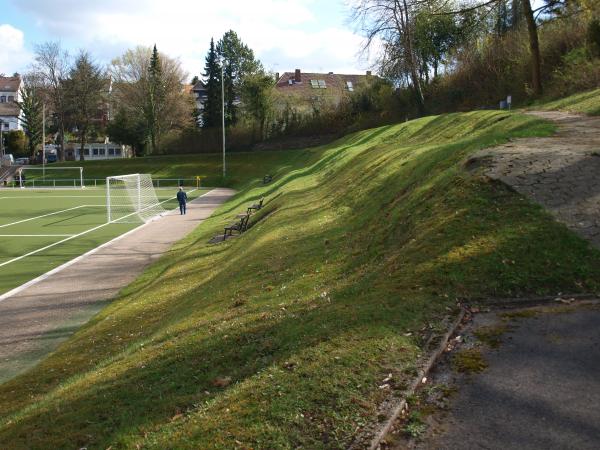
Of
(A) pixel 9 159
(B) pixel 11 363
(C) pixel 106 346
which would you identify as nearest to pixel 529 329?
(C) pixel 106 346

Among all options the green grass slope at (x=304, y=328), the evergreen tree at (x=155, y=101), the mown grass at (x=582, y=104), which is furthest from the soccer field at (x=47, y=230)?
the evergreen tree at (x=155, y=101)

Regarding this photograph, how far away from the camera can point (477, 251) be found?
7.85 metres

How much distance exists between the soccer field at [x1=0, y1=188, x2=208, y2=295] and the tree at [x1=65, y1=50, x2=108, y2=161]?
113ft

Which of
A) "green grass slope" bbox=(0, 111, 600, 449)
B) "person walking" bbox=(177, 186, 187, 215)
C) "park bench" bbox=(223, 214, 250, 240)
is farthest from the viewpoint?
"person walking" bbox=(177, 186, 187, 215)

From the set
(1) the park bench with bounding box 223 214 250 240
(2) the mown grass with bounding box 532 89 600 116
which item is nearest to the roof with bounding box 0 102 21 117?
(1) the park bench with bounding box 223 214 250 240

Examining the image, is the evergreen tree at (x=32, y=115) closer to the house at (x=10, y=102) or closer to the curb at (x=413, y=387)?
the house at (x=10, y=102)

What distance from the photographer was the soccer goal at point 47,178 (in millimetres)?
66938

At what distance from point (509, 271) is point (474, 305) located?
0.87 m

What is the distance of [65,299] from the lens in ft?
→ 53.0

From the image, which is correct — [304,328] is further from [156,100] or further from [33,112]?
[33,112]

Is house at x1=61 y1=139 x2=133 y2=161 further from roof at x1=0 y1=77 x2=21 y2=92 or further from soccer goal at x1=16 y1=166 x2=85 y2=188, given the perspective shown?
soccer goal at x1=16 y1=166 x2=85 y2=188

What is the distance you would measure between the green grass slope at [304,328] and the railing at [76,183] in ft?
170

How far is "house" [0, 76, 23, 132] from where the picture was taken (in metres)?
108

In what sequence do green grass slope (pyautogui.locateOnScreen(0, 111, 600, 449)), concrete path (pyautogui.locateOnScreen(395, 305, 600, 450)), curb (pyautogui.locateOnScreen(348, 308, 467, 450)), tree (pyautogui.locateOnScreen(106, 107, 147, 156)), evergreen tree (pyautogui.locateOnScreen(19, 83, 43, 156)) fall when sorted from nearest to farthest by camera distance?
1. concrete path (pyautogui.locateOnScreen(395, 305, 600, 450))
2. curb (pyautogui.locateOnScreen(348, 308, 467, 450))
3. green grass slope (pyautogui.locateOnScreen(0, 111, 600, 449))
4. tree (pyautogui.locateOnScreen(106, 107, 147, 156))
5. evergreen tree (pyautogui.locateOnScreen(19, 83, 43, 156))
